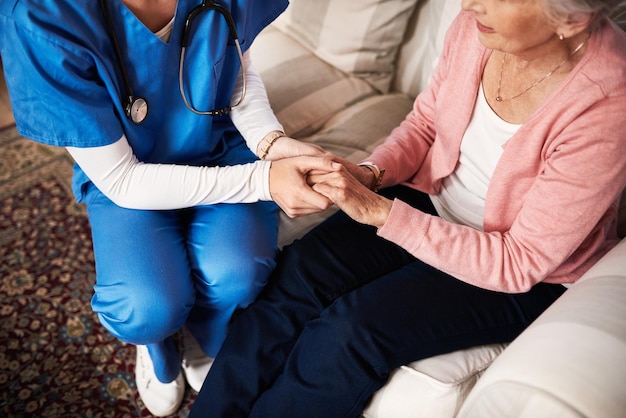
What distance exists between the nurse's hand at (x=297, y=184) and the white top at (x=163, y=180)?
0.10 feet

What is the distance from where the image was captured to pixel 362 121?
1.60 m

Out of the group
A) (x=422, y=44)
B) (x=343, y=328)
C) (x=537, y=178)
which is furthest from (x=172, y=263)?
(x=422, y=44)

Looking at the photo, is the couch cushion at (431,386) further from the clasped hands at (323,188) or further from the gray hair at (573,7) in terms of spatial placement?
the gray hair at (573,7)

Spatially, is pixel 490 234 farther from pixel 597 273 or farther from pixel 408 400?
pixel 408 400

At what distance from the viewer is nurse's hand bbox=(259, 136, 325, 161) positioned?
1.20 meters

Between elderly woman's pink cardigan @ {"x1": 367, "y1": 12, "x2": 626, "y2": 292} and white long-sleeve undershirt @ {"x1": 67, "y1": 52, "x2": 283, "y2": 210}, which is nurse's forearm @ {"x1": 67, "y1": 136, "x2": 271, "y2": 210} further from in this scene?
elderly woman's pink cardigan @ {"x1": 367, "y1": 12, "x2": 626, "y2": 292}

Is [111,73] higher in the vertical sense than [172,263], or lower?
higher

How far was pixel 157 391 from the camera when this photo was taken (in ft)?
4.41

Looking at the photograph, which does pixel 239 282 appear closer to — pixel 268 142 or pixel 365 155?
pixel 268 142

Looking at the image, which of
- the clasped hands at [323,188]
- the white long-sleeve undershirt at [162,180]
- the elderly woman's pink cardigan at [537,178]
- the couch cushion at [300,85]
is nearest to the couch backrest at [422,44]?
the couch cushion at [300,85]

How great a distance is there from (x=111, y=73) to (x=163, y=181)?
23 centimetres

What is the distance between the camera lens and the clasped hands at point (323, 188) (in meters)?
1.05

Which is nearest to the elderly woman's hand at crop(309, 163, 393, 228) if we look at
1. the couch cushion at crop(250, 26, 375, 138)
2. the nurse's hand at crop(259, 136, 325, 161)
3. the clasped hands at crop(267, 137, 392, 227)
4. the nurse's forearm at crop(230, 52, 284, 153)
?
the clasped hands at crop(267, 137, 392, 227)

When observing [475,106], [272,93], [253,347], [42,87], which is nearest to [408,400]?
[253,347]
